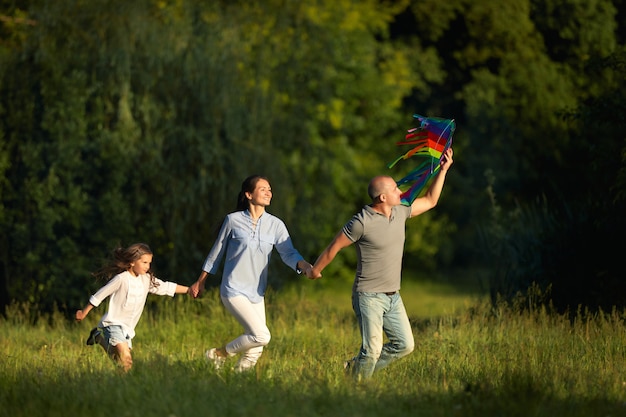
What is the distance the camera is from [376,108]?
29656mm

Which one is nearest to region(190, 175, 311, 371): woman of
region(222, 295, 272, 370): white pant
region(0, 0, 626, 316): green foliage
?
region(222, 295, 272, 370): white pant

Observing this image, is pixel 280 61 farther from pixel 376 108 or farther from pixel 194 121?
pixel 376 108

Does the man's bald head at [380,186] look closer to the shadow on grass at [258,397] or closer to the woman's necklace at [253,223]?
the woman's necklace at [253,223]

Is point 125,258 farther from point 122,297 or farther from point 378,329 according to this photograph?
point 378,329

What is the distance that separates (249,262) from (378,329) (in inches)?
49.9

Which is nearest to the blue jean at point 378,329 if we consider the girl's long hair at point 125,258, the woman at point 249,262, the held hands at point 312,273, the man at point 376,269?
the man at point 376,269

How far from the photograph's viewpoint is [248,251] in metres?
9.95

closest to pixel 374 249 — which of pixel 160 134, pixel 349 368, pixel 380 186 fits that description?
pixel 380 186

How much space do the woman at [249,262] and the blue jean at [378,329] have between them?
2.13 ft

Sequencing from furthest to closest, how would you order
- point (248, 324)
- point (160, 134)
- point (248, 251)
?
point (160, 134) < point (248, 251) < point (248, 324)

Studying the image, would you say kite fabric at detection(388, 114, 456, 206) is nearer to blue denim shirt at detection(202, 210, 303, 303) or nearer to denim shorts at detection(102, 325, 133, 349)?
blue denim shirt at detection(202, 210, 303, 303)

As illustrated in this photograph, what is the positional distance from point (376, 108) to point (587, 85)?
517 centimetres

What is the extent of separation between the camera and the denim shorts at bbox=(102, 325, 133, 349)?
9961 mm

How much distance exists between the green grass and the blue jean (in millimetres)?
173
